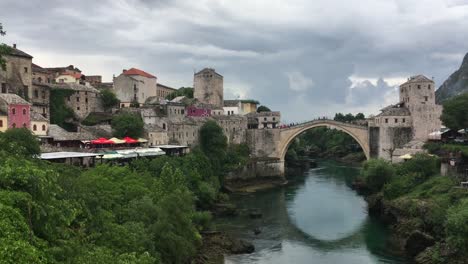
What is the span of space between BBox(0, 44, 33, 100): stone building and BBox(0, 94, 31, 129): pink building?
6802mm

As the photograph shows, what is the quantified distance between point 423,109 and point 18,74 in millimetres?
48836

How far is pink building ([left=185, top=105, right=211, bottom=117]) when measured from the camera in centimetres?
7749

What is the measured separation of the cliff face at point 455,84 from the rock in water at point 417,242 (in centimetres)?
13395

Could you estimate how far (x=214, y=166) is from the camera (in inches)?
2379

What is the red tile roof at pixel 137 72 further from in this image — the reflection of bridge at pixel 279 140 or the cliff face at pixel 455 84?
the cliff face at pixel 455 84

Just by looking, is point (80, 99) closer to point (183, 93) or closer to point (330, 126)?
point (330, 126)

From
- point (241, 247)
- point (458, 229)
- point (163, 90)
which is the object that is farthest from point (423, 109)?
point (163, 90)

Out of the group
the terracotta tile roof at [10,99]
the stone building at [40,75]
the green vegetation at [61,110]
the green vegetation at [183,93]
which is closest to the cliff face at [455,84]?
the green vegetation at [183,93]

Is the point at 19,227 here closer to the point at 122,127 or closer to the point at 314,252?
the point at 314,252

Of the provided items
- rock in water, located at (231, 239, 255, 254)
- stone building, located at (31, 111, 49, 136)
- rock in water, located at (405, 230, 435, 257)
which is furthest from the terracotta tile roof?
rock in water, located at (405, 230, 435, 257)

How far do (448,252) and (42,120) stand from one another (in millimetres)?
37821

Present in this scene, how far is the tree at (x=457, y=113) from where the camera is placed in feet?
174

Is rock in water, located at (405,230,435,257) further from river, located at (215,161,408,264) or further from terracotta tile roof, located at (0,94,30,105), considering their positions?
terracotta tile roof, located at (0,94,30,105)

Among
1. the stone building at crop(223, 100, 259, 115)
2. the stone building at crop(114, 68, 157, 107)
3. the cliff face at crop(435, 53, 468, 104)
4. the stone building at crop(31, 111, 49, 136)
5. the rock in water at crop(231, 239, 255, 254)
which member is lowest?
the rock in water at crop(231, 239, 255, 254)
